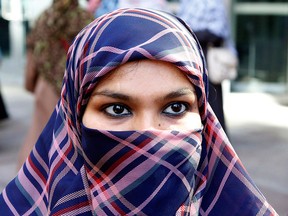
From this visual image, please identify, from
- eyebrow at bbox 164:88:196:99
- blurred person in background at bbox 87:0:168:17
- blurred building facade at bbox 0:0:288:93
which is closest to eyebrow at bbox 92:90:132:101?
eyebrow at bbox 164:88:196:99

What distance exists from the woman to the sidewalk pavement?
9.98ft

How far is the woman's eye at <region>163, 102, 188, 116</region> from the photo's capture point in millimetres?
1635

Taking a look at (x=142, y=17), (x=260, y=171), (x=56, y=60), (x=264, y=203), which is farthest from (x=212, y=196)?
(x=260, y=171)

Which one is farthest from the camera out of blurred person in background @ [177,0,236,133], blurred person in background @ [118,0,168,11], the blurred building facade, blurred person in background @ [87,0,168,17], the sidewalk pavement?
the blurred building facade

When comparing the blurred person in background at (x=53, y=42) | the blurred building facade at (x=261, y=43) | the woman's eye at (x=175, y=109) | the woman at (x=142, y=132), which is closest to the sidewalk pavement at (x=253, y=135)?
the blurred building facade at (x=261, y=43)

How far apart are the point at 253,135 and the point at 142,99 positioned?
260 inches

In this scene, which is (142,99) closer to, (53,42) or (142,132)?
(142,132)

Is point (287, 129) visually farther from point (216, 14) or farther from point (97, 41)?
point (97, 41)

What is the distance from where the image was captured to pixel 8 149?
7.34m

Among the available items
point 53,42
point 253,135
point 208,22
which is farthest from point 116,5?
point 253,135

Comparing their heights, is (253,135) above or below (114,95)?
below

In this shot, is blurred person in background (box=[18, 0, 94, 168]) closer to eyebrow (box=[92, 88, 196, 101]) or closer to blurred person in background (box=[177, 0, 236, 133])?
blurred person in background (box=[177, 0, 236, 133])

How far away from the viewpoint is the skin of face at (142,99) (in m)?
1.60

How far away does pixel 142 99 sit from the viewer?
5.24 ft
